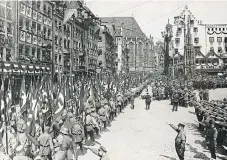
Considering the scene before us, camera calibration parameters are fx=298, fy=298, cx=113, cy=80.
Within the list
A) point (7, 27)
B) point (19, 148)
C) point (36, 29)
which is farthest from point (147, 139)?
point (36, 29)

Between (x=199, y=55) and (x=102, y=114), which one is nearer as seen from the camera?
(x=102, y=114)

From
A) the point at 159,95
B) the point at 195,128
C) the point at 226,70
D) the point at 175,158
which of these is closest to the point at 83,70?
the point at 159,95

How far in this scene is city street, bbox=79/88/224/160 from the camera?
451 inches

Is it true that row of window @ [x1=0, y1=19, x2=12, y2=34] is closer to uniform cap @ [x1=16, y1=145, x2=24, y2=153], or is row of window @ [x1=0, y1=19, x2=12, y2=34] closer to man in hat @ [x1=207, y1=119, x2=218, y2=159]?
uniform cap @ [x1=16, y1=145, x2=24, y2=153]

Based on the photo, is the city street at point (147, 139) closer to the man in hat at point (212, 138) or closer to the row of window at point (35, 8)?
the man in hat at point (212, 138)

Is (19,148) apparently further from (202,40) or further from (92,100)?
(202,40)

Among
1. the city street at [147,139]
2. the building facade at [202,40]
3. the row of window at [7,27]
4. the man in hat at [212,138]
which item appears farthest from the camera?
the building facade at [202,40]

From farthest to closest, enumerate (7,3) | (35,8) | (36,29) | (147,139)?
(36,29), (35,8), (7,3), (147,139)

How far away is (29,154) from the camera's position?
8883mm

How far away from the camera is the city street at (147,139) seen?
11.5 meters

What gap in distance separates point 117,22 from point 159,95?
76.5 metres

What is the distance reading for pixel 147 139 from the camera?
1393 cm

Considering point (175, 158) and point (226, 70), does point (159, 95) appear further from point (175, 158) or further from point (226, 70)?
point (226, 70)

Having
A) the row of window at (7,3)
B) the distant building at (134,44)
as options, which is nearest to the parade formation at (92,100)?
the row of window at (7,3)
